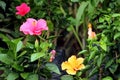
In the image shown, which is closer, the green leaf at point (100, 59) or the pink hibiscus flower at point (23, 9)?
the green leaf at point (100, 59)

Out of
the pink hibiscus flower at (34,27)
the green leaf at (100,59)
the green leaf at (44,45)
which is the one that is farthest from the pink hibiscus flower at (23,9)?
the green leaf at (100,59)

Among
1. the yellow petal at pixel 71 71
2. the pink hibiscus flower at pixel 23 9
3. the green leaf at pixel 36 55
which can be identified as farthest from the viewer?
the pink hibiscus flower at pixel 23 9

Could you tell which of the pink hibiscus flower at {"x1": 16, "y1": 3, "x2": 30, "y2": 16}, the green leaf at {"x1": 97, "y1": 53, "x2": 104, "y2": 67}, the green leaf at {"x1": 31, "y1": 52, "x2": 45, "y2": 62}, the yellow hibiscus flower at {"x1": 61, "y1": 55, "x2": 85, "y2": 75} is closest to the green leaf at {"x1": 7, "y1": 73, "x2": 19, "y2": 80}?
the green leaf at {"x1": 31, "y1": 52, "x2": 45, "y2": 62}

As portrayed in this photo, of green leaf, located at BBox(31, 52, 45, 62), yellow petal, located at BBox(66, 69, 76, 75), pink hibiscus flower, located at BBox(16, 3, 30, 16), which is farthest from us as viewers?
pink hibiscus flower, located at BBox(16, 3, 30, 16)

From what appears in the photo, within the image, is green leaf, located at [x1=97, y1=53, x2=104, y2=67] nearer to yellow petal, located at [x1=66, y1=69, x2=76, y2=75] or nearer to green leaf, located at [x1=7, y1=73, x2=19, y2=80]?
yellow petal, located at [x1=66, y1=69, x2=76, y2=75]

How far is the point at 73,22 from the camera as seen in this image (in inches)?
115

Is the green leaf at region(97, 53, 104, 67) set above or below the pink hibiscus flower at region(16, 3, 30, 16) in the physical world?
below

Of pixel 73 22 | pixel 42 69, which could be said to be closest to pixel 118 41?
pixel 42 69

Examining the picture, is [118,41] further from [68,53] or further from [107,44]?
[68,53]

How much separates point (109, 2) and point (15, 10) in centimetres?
82

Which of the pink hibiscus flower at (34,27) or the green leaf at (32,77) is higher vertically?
the pink hibiscus flower at (34,27)

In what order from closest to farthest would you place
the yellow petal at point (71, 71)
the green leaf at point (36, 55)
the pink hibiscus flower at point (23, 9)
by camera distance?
1. the green leaf at point (36, 55)
2. the yellow petal at point (71, 71)
3. the pink hibiscus flower at point (23, 9)

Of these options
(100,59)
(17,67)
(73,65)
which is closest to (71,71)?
(73,65)

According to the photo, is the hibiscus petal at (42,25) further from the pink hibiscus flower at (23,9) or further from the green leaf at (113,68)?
the pink hibiscus flower at (23,9)
